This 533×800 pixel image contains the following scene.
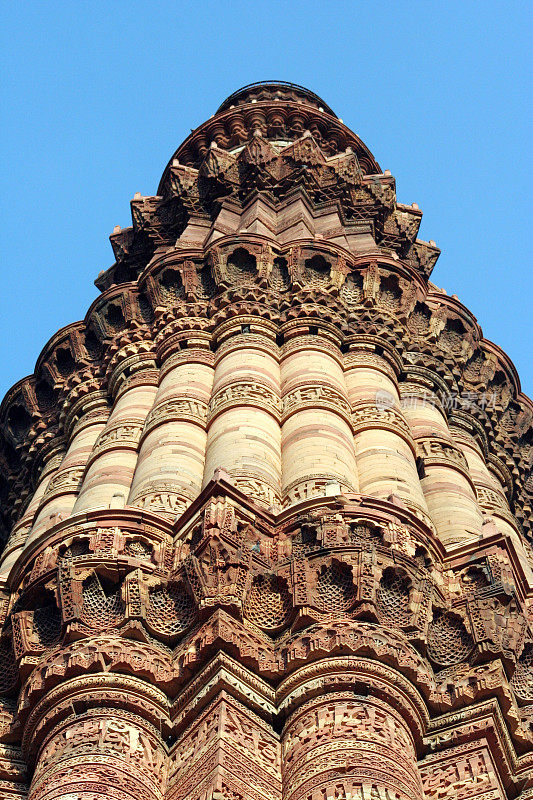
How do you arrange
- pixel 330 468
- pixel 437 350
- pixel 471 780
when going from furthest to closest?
pixel 437 350 < pixel 330 468 < pixel 471 780

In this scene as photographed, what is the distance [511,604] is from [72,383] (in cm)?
784

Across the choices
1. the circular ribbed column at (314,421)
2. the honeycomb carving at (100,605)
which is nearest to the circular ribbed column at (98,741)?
the honeycomb carving at (100,605)

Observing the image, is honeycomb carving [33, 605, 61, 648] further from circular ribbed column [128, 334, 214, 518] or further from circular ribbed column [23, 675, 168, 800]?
circular ribbed column [128, 334, 214, 518]

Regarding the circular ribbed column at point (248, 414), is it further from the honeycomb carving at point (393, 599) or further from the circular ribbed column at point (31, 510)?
the circular ribbed column at point (31, 510)

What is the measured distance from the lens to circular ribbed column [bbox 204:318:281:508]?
11117 millimetres

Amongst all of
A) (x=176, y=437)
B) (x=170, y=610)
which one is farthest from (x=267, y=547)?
(x=176, y=437)

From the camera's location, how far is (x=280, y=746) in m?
8.66

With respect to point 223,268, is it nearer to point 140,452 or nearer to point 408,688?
point 140,452

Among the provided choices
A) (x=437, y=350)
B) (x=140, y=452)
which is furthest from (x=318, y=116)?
(x=140, y=452)

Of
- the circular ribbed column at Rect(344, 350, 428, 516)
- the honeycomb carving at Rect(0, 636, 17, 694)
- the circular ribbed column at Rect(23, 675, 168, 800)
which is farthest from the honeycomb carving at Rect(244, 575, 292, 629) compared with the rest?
the honeycomb carving at Rect(0, 636, 17, 694)

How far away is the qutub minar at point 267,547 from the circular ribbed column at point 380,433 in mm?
39

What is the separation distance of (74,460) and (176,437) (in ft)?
7.40

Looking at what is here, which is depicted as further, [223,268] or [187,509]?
[223,268]

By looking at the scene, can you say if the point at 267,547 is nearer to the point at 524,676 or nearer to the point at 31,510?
the point at 524,676
